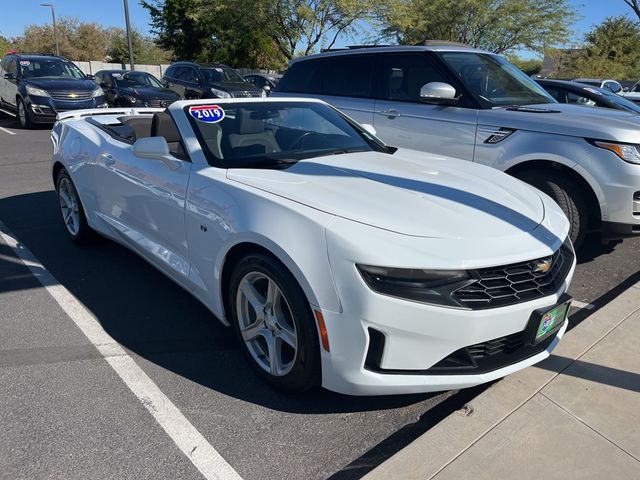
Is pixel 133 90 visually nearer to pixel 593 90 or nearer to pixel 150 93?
pixel 150 93

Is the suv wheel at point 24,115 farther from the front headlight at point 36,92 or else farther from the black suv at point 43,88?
the front headlight at point 36,92

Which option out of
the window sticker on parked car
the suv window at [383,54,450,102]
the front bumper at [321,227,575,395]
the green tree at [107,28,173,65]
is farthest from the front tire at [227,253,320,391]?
the green tree at [107,28,173,65]

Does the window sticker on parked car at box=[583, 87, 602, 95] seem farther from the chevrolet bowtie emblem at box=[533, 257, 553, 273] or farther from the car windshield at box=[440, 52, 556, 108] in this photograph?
the chevrolet bowtie emblem at box=[533, 257, 553, 273]

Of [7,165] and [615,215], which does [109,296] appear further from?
[7,165]

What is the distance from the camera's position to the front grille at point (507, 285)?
2.31 meters

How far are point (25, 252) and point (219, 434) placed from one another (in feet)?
10.9

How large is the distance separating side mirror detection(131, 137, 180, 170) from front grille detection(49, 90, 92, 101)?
11.4 m

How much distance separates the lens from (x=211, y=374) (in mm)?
3025

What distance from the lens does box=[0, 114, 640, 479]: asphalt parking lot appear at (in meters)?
2.36

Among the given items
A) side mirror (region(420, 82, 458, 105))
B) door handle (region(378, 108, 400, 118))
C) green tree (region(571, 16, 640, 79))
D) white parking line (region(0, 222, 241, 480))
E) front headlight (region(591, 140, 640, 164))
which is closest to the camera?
white parking line (region(0, 222, 241, 480))

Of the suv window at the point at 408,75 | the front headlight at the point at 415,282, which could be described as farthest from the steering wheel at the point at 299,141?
the suv window at the point at 408,75

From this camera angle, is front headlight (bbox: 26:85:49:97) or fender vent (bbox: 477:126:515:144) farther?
front headlight (bbox: 26:85:49:97)

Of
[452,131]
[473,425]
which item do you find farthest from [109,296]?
[452,131]

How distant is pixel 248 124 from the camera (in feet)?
11.8
